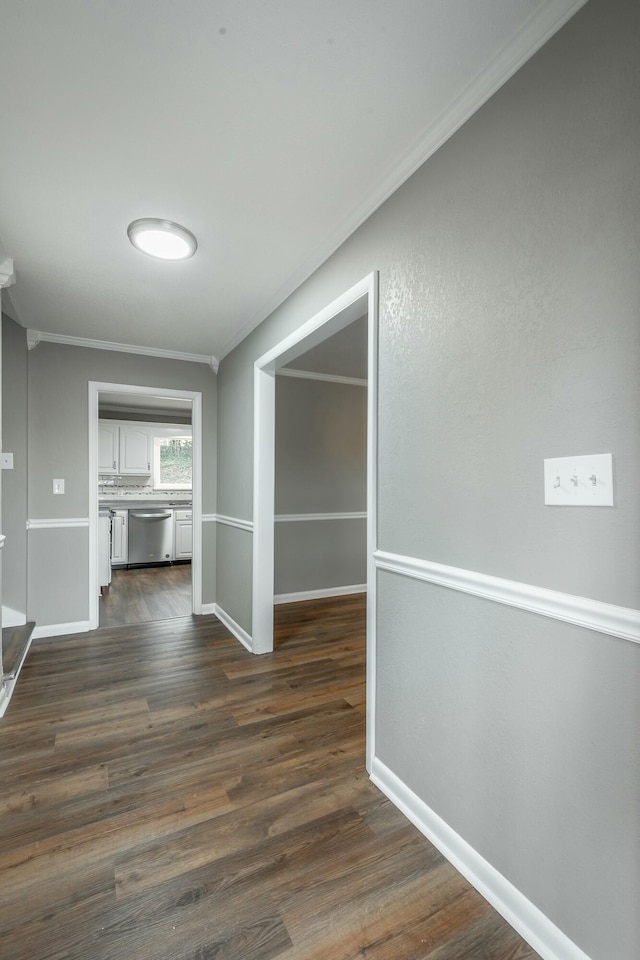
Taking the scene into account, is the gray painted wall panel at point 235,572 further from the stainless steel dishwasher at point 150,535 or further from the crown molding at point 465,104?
the stainless steel dishwasher at point 150,535

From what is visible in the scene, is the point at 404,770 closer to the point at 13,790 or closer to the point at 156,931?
the point at 156,931

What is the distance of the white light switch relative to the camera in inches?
41.2

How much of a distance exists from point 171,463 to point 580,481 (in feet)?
22.9

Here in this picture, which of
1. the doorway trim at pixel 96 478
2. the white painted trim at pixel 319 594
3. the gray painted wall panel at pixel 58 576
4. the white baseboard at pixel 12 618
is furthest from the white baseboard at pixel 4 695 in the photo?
the white painted trim at pixel 319 594

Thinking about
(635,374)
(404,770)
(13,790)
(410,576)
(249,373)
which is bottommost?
(13,790)

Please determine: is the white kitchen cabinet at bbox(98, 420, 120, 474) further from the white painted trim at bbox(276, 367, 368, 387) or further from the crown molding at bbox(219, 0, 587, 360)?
the crown molding at bbox(219, 0, 587, 360)

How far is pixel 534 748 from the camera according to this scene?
122cm

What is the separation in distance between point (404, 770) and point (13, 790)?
1.57 m

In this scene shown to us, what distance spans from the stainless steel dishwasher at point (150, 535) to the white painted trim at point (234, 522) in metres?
2.80

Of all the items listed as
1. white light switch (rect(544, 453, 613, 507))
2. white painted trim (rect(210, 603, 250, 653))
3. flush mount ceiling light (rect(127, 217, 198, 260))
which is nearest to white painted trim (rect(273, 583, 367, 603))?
white painted trim (rect(210, 603, 250, 653))

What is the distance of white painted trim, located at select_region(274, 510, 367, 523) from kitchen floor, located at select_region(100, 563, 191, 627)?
49.4 inches

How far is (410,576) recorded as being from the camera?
1.70m

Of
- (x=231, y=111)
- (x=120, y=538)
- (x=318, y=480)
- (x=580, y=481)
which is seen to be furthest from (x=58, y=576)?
(x=580, y=481)

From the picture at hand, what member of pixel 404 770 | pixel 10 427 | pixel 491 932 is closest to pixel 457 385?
pixel 404 770
